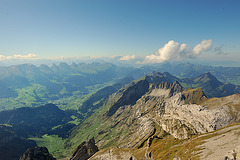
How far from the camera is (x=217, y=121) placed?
138m

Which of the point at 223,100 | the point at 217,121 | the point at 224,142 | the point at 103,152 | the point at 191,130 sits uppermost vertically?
the point at 224,142

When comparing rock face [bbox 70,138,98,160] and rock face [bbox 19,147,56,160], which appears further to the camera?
rock face [bbox 19,147,56,160]

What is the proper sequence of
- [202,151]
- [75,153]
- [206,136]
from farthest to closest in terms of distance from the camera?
1. [75,153]
2. [206,136]
3. [202,151]

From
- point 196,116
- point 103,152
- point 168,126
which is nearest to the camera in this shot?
point 103,152

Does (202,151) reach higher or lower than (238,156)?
lower

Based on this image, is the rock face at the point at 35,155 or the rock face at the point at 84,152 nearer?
the rock face at the point at 84,152

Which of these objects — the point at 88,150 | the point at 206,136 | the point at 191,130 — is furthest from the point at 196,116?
the point at 88,150

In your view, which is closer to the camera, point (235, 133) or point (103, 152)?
point (235, 133)

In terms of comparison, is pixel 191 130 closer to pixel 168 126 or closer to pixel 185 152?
pixel 168 126

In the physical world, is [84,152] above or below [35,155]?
above

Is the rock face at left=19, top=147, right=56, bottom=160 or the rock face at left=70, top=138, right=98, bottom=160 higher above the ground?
the rock face at left=70, top=138, right=98, bottom=160

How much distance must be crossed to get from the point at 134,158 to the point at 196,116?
117744 millimetres

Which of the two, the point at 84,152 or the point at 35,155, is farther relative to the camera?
the point at 35,155

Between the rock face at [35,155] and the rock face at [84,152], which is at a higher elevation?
the rock face at [84,152]
